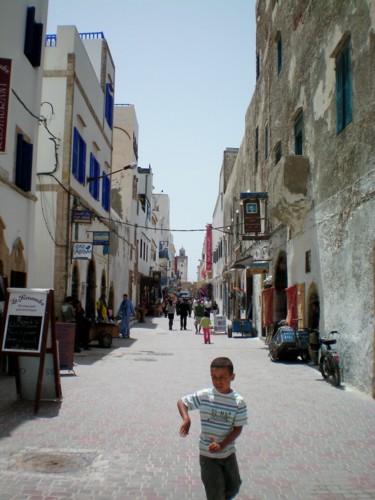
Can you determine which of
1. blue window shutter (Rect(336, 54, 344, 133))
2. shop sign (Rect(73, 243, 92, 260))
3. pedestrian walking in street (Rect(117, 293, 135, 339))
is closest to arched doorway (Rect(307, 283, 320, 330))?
blue window shutter (Rect(336, 54, 344, 133))

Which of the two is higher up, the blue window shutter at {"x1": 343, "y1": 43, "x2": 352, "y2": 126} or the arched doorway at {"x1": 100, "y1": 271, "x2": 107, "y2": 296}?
the blue window shutter at {"x1": 343, "y1": 43, "x2": 352, "y2": 126}

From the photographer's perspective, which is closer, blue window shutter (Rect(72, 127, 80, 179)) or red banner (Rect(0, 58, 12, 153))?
red banner (Rect(0, 58, 12, 153))

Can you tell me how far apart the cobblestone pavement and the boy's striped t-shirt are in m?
1.16

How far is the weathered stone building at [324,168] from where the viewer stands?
923cm

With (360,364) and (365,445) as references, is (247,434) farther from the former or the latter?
(360,364)

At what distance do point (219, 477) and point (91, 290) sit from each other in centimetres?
1800

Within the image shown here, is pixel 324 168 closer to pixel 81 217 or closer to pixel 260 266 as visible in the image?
pixel 260 266

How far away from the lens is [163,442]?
19.4ft

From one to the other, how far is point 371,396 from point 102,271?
53.4 feet

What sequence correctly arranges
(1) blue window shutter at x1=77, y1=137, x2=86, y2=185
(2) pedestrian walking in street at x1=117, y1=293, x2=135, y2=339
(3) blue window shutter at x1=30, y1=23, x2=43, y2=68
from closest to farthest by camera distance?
1. (3) blue window shutter at x1=30, y1=23, x2=43, y2=68
2. (1) blue window shutter at x1=77, y1=137, x2=86, y2=185
3. (2) pedestrian walking in street at x1=117, y1=293, x2=135, y2=339

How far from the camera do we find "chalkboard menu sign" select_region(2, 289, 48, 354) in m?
7.84

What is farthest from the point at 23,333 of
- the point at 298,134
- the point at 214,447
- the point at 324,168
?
the point at 298,134

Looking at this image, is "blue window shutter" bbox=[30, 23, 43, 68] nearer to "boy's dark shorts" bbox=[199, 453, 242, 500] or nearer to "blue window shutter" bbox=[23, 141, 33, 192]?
"blue window shutter" bbox=[23, 141, 33, 192]

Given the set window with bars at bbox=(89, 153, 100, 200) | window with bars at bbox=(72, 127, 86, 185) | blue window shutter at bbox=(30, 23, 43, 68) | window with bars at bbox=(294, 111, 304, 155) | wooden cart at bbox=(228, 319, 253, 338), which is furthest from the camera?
wooden cart at bbox=(228, 319, 253, 338)
